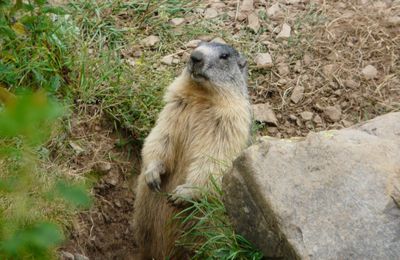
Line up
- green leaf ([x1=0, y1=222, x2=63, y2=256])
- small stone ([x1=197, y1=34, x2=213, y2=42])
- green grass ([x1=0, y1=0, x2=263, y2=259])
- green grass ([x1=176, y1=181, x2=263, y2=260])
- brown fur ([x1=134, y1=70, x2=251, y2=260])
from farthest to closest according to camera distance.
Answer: small stone ([x1=197, y1=34, x2=213, y2=42]) < brown fur ([x1=134, y1=70, x2=251, y2=260]) < green grass ([x1=0, y1=0, x2=263, y2=259]) < green grass ([x1=176, y1=181, x2=263, y2=260]) < green leaf ([x1=0, y1=222, x2=63, y2=256])

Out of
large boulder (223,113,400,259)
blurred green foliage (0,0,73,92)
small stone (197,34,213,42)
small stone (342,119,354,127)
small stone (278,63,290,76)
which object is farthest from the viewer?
small stone (197,34,213,42)

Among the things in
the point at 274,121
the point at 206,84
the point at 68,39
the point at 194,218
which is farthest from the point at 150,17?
the point at 194,218

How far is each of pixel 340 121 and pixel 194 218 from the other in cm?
189

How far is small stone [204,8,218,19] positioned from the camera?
233 inches

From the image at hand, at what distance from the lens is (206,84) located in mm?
4238

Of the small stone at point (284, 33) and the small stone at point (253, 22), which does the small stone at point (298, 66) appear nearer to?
the small stone at point (284, 33)

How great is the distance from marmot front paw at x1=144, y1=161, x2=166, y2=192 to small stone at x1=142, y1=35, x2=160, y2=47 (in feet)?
5.38

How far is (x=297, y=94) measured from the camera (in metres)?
5.52

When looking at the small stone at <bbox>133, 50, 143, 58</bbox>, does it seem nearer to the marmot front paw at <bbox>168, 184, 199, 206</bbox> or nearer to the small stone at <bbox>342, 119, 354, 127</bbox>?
the small stone at <bbox>342, 119, 354, 127</bbox>

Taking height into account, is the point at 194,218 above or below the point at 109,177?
above

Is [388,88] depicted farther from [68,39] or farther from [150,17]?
[68,39]

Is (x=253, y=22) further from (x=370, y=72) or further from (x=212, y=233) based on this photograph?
(x=212, y=233)

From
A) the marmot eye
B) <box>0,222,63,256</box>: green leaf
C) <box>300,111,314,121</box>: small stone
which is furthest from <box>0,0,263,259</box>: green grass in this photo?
<box>0,222,63,256</box>: green leaf

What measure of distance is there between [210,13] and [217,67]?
1.72m
